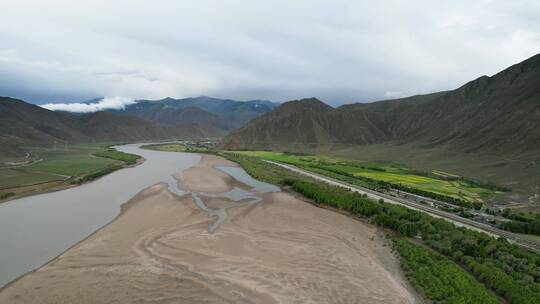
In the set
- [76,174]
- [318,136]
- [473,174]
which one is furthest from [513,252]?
[318,136]

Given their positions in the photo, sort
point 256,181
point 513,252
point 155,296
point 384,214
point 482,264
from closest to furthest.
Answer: point 155,296 < point 482,264 < point 513,252 < point 384,214 < point 256,181

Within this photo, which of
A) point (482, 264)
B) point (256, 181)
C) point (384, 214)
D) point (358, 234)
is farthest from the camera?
point (256, 181)

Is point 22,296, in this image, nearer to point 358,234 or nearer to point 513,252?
point 358,234

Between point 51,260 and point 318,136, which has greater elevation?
point 318,136

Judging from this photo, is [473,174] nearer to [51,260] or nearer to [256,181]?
[256,181]

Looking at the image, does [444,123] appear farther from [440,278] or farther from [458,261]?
[440,278]

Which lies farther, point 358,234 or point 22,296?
point 358,234
